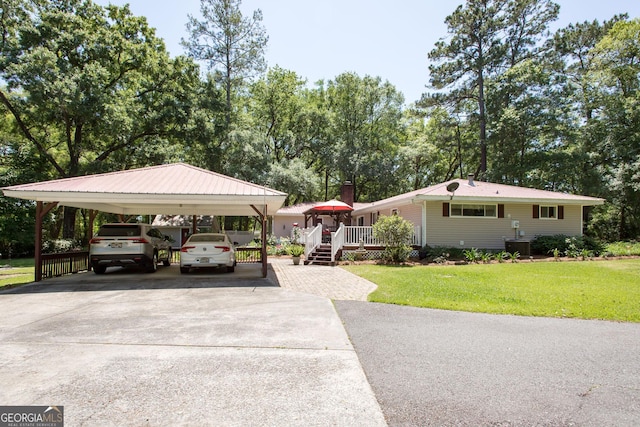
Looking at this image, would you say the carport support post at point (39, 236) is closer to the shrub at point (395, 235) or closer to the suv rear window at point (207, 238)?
the suv rear window at point (207, 238)

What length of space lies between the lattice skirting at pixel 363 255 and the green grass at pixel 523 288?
2.32 m

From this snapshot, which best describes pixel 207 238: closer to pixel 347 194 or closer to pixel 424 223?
pixel 424 223

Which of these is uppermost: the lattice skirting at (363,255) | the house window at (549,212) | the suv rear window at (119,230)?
the house window at (549,212)

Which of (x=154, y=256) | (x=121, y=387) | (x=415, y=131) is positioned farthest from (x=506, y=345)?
(x=415, y=131)

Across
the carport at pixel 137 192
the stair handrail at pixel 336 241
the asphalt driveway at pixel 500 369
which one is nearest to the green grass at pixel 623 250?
the stair handrail at pixel 336 241

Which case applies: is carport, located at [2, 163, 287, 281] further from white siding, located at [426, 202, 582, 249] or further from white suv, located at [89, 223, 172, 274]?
white siding, located at [426, 202, 582, 249]

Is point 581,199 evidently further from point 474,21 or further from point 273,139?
point 273,139

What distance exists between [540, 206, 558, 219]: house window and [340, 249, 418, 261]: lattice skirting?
7066 millimetres

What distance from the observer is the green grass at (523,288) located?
22.7ft

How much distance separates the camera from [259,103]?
35.1 m

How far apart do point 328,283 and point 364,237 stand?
22.8ft

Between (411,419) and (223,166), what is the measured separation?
28.1 meters

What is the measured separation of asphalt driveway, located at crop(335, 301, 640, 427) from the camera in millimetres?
2957

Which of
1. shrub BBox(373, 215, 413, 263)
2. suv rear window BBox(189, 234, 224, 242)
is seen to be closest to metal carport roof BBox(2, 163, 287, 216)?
suv rear window BBox(189, 234, 224, 242)
